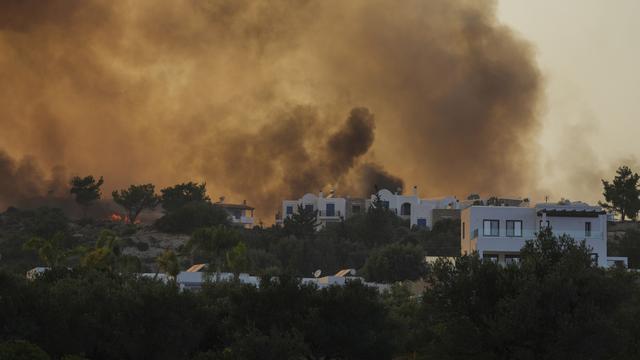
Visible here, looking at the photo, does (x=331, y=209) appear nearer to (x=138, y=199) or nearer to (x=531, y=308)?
(x=138, y=199)

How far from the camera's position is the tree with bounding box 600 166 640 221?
499ft

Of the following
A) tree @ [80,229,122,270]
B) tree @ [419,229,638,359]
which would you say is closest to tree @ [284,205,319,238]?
tree @ [80,229,122,270]

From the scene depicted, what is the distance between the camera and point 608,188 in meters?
154

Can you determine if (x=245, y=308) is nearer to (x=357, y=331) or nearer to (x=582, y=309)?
(x=357, y=331)

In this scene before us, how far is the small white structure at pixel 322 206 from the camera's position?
529 feet

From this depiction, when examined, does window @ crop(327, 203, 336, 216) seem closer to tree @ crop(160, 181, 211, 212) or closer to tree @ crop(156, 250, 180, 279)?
tree @ crop(160, 181, 211, 212)

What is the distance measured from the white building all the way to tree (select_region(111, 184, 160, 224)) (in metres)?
85.2

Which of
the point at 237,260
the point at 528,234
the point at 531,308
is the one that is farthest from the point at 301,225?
the point at 531,308

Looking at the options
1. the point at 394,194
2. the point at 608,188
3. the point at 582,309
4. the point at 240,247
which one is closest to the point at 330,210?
the point at 394,194

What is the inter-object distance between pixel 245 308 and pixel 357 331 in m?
5.34

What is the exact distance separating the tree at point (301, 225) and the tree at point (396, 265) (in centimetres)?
2446

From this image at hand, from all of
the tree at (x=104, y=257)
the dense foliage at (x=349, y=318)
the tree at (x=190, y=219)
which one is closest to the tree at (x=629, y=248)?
the tree at (x=104, y=257)

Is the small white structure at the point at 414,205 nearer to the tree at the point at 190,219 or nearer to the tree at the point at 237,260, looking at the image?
the tree at the point at 190,219

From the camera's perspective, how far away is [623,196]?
154250 millimetres
